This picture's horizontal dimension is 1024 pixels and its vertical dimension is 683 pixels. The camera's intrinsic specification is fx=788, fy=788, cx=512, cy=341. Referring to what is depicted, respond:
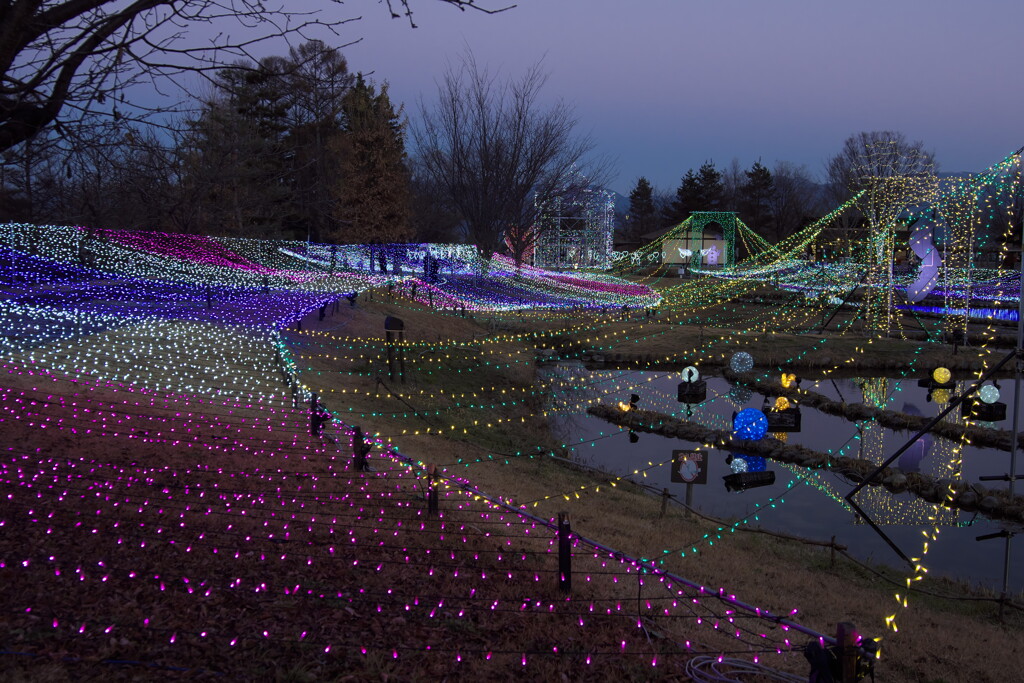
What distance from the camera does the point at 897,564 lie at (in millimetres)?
11078

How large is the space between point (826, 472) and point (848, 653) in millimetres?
12329

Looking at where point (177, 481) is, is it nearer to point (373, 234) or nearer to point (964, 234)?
point (373, 234)

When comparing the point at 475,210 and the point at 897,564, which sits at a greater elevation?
the point at 475,210

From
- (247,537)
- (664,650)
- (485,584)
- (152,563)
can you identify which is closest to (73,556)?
(152,563)

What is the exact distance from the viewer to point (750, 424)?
16328 mm

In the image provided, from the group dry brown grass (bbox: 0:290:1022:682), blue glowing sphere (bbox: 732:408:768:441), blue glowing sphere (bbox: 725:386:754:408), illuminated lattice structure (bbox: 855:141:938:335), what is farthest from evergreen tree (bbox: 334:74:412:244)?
dry brown grass (bbox: 0:290:1022:682)

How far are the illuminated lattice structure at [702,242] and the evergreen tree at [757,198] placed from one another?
5293 mm

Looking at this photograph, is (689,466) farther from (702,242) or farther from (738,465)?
(702,242)

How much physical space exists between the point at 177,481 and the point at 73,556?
221 centimetres

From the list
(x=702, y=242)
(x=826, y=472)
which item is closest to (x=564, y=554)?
(x=826, y=472)

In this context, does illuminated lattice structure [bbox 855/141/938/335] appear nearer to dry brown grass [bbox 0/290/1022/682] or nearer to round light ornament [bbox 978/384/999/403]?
round light ornament [bbox 978/384/999/403]

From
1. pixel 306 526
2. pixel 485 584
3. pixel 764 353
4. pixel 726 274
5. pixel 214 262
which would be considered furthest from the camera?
pixel 726 274

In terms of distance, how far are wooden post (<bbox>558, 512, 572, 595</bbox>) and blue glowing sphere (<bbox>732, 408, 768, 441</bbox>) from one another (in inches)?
426

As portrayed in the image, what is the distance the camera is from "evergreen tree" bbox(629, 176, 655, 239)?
82500 mm
